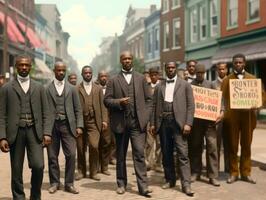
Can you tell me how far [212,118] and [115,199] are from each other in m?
2.29

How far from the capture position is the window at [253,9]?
2209 centimetres

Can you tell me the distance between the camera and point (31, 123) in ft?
21.5

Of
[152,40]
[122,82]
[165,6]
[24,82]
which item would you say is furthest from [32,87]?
[152,40]

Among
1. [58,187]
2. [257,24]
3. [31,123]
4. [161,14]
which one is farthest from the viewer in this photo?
[161,14]

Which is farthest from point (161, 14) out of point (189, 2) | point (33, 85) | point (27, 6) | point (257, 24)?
point (33, 85)

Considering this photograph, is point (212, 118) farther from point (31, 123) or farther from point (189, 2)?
point (189, 2)

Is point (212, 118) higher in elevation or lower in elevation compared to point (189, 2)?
lower

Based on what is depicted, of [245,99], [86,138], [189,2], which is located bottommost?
[86,138]

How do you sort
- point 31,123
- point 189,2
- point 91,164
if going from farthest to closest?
point 189,2
point 91,164
point 31,123

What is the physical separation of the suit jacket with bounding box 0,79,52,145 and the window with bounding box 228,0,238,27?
1924 cm

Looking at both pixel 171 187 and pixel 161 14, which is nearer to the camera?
pixel 171 187

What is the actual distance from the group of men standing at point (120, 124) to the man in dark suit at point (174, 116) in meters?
0.02

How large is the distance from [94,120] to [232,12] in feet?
56.4

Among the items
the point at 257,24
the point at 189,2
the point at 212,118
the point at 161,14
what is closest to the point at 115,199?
the point at 212,118
